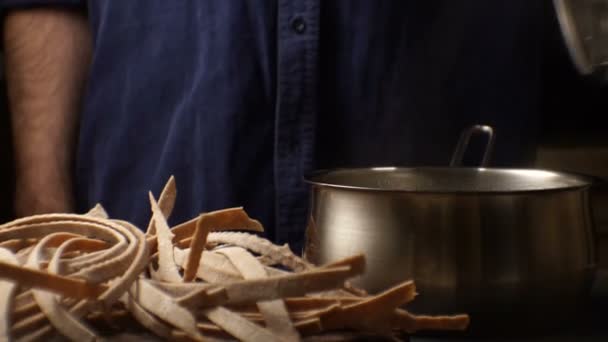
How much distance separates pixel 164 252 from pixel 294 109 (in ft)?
1.56

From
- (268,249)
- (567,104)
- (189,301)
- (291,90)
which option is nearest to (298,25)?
(291,90)

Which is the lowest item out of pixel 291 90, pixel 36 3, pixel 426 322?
pixel 426 322

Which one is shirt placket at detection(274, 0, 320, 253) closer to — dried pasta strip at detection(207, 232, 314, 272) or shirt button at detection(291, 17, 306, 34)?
shirt button at detection(291, 17, 306, 34)

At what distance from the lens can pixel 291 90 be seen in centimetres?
93

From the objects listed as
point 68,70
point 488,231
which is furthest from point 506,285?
point 68,70

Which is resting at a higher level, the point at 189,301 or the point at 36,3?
the point at 36,3

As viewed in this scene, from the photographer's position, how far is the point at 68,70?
3.57 feet

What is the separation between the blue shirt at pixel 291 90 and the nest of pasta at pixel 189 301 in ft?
1.60

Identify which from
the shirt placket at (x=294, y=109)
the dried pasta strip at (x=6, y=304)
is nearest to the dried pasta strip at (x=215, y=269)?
the dried pasta strip at (x=6, y=304)

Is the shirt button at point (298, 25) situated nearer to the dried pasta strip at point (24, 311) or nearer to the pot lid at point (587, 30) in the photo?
the pot lid at point (587, 30)

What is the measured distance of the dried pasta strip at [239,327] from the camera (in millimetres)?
399

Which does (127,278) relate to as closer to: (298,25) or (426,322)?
(426,322)

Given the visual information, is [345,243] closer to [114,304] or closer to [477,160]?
[114,304]

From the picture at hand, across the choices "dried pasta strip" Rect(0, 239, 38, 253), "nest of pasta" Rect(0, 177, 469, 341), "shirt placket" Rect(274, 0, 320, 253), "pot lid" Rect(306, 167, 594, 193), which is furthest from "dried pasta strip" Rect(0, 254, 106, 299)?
"shirt placket" Rect(274, 0, 320, 253)
